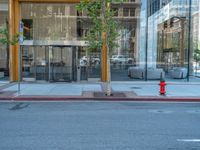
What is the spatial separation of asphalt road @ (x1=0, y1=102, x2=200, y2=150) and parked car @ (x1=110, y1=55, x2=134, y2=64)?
911 centimetres

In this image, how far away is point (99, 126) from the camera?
32.2 feet

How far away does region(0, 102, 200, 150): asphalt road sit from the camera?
25.5 ft

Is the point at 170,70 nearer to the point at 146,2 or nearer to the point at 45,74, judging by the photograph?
the point at 146,2

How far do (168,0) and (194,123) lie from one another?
51.0ft

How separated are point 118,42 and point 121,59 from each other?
1.04 meters

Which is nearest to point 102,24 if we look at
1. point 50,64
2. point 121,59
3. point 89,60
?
point 89,60

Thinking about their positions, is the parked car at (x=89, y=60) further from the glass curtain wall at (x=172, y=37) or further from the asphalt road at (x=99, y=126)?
the asphalt road at (x=99, y=126)

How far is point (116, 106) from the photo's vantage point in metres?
13.9

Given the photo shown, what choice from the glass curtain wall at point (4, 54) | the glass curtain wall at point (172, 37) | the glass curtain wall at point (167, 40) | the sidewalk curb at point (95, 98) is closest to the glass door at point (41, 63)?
the glass curtain wall at point (4, 54)

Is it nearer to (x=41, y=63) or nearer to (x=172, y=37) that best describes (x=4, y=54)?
(x=41, y=63)

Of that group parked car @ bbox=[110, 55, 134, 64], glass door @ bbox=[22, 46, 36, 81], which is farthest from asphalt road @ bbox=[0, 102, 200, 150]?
parked car @ bbox=[110, 55, 134, 64]

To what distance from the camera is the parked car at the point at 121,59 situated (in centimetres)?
2352

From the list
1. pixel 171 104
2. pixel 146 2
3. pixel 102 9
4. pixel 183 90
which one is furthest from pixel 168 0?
pixel 171 104

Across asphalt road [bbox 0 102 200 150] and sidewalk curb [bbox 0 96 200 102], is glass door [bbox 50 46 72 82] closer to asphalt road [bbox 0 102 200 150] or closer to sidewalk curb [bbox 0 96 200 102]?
sidewalk curb [bbox 0 96 200 102]
